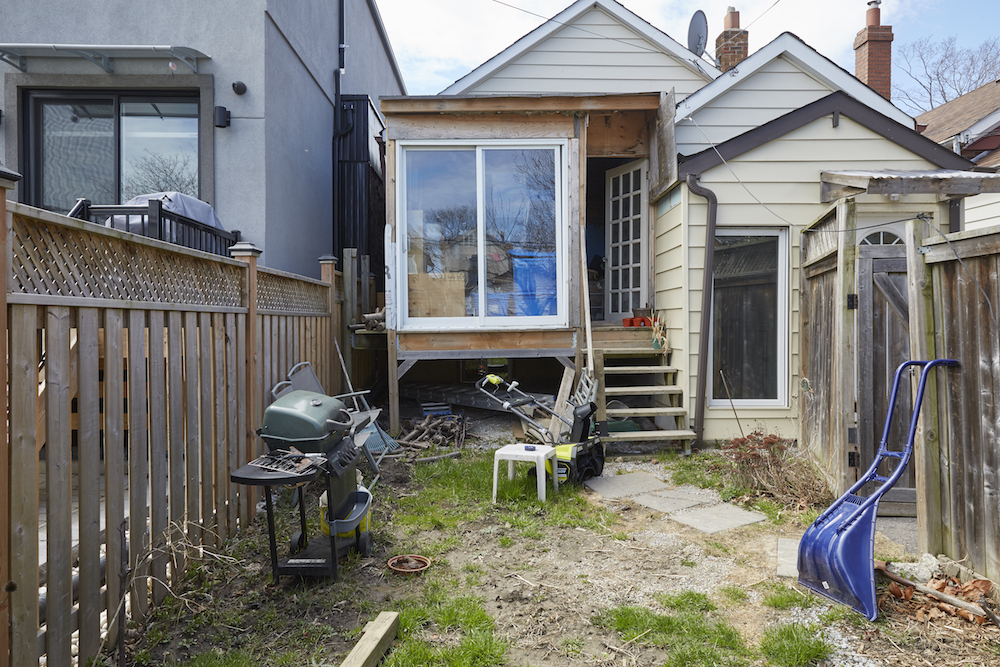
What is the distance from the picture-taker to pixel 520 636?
2.62 m

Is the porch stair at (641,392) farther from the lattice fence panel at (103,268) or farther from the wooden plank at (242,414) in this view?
the lattice fence panel at (103,268)

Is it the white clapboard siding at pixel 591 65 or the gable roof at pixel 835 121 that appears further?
the white clapboard siding at pixel 591 65

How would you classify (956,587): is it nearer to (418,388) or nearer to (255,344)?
(255,344)

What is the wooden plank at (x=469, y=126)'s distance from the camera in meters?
6.20

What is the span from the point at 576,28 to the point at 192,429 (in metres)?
8.01

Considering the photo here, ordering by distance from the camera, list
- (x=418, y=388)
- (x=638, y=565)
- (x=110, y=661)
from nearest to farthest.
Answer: (x=110, y=661) → (x=638, y=565) → (x=418, y=388)

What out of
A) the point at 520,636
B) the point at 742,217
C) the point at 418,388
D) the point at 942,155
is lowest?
the point at 520,636

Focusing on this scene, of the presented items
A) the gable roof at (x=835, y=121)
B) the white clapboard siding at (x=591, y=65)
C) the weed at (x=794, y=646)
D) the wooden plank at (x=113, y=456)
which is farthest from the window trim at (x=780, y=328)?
the wooden plank at (x=113, y=456)

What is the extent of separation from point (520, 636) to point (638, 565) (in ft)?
3.40

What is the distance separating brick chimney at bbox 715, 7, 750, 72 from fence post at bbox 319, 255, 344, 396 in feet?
22.3

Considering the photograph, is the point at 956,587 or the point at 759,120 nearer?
the point at 956,587

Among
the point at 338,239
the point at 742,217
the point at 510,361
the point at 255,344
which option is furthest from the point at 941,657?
the point at 338,239

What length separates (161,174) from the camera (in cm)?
642

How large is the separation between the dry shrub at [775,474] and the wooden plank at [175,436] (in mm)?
3801
